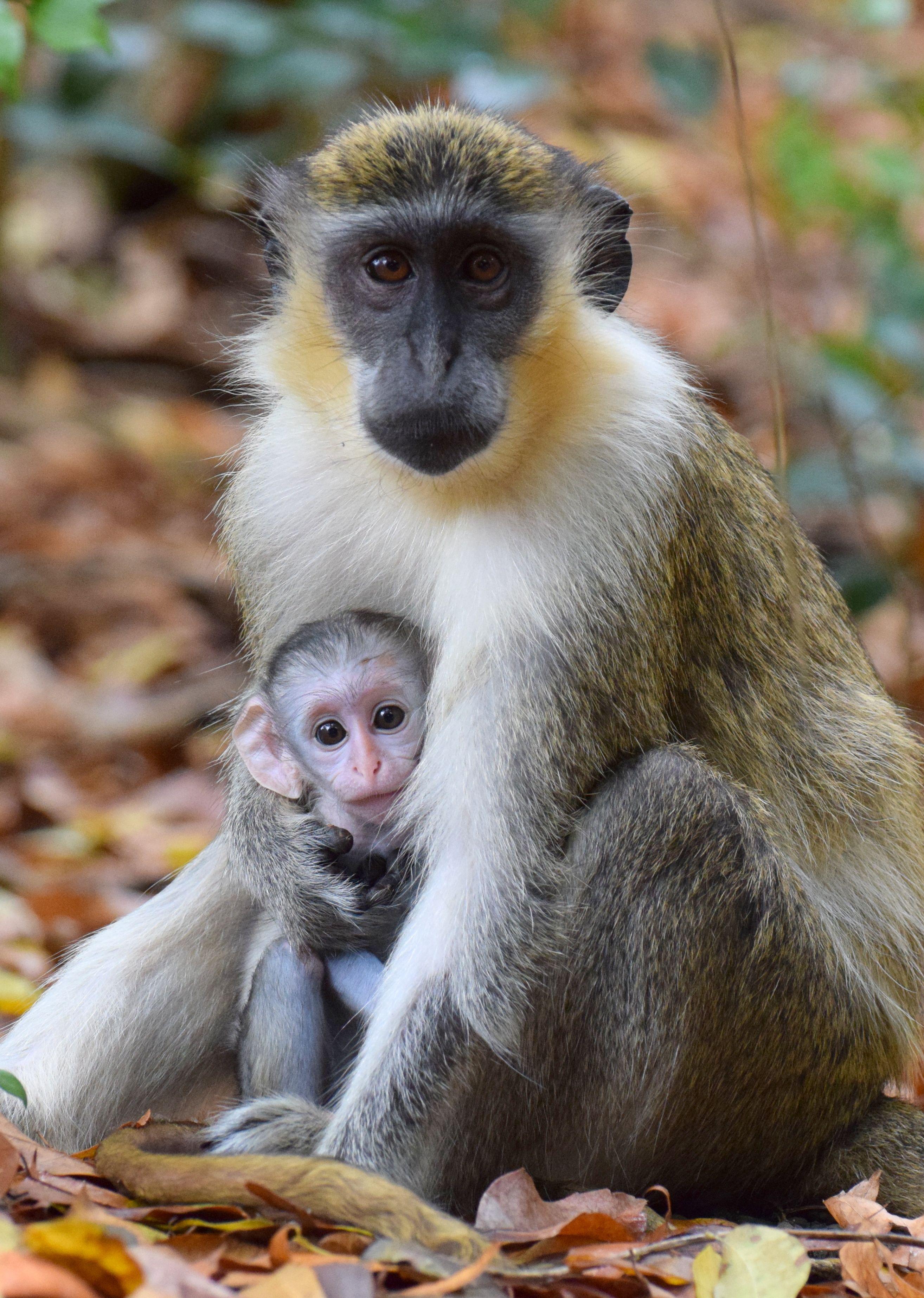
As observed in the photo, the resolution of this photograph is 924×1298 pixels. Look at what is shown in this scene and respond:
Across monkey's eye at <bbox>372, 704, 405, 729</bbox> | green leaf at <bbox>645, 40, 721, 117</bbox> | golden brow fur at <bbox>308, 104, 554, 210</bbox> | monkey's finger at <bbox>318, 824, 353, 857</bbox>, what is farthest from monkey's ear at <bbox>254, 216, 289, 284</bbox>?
green leaf at <bbox>645, 40, 721, 117</bbox>

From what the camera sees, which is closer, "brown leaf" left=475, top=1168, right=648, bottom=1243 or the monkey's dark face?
"brown leaf" left=475, top=1168, right=648, bottom=1243

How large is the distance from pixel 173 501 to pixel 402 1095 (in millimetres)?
7532

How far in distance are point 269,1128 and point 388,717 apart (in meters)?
1.17

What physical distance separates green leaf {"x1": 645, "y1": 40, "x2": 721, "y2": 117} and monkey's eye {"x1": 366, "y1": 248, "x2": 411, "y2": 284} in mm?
4010

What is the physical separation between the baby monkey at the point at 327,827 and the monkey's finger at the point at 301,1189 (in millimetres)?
585

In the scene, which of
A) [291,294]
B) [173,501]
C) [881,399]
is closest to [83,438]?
[173,501]

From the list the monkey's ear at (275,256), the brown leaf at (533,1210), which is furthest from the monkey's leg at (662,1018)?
the monkey's ear at (275,256)

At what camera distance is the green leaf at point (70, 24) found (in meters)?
4.02

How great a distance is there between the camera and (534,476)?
13.9 ft

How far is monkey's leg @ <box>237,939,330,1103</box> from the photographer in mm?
4320

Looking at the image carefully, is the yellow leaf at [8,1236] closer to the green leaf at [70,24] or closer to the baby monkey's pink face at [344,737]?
the baby monkey's pink face at [344,737]

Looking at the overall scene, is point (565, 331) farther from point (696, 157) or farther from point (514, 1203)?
point (696, 157)

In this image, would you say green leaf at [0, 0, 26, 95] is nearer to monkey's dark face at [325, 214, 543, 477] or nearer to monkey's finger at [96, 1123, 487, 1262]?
monkey's dark face at [325, 214, 543, 477]

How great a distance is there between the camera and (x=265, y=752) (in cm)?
462
